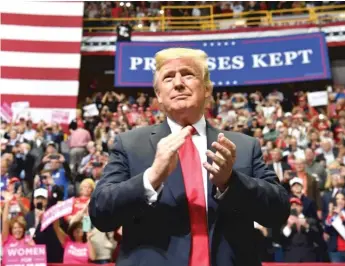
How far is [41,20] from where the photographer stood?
615 inches

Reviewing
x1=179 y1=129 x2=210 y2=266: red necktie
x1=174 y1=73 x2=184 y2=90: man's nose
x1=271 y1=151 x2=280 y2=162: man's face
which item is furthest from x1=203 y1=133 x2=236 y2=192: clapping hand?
x1=271 y1=151 x2=280 y2=162: man's face

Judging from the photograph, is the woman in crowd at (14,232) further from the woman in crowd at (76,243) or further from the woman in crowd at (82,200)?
the woman in crowd at (82,200)

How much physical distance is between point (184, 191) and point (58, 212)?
13.0 feet

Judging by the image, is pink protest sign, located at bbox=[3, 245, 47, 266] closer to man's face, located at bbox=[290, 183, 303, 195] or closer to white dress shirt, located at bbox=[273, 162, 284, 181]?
man's face, located at bbox=[290, 183, 303, 195]

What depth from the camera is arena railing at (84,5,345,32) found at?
18062mm

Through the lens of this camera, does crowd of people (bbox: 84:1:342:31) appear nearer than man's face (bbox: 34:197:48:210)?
A: No

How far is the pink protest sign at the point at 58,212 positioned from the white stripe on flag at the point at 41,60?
402 inches

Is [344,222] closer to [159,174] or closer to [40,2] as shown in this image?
[159,174]

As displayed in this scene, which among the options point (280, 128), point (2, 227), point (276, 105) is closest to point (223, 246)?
point (2, 227)

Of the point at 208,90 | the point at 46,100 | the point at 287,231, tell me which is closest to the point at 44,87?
the point at 46,100

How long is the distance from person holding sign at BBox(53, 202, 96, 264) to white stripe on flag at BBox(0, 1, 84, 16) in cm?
1040

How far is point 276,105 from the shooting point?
13.8m

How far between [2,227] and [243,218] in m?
4.76

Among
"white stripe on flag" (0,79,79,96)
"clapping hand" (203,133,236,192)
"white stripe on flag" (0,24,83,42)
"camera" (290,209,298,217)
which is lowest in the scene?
"camera" (290,209,298,217)
